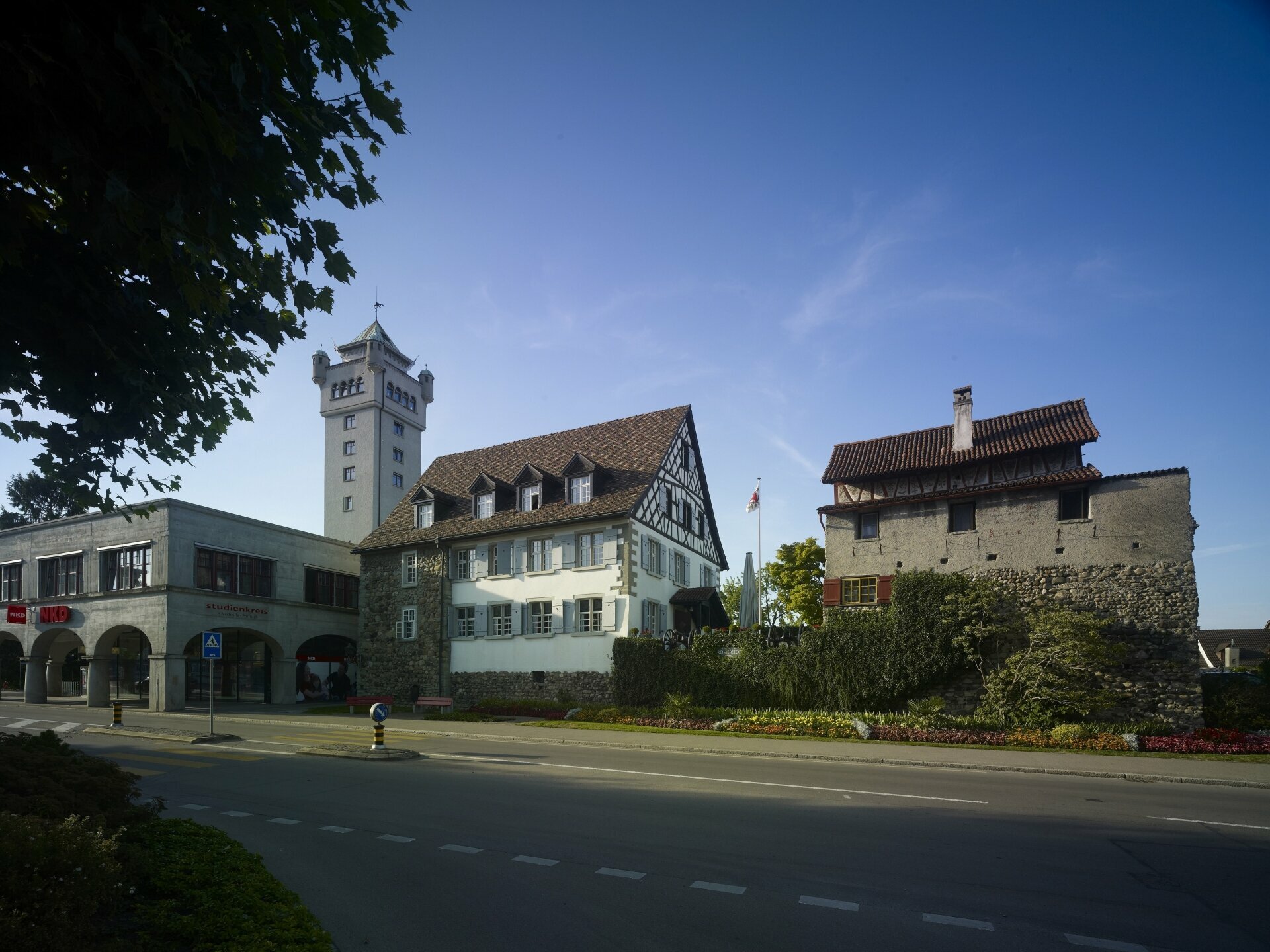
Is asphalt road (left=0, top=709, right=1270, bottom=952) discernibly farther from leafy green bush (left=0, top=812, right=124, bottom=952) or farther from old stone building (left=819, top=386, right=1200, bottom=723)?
old stone building (left=819, top=386, right=1200, bottom=723)

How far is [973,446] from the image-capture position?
1093 inches

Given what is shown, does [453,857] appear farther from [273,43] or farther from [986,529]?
[986,529]

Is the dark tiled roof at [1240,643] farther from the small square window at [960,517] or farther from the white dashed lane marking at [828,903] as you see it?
the white dashed lane marking at [828,903]

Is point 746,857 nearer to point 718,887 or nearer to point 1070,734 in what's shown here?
point 718,887

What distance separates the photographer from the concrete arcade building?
1345 inches

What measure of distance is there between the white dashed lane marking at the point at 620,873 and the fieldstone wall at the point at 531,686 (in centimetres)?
2282

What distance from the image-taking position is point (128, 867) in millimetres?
6164

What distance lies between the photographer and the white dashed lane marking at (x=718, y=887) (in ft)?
23.6

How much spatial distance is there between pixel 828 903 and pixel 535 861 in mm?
3077

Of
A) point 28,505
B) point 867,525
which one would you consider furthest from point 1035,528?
point 28,505

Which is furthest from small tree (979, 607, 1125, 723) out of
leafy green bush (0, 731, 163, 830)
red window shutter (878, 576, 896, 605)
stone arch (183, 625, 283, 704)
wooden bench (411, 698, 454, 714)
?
stone arch (183, 625, 283, 704)

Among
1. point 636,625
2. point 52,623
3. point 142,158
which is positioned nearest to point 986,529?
point 636,625

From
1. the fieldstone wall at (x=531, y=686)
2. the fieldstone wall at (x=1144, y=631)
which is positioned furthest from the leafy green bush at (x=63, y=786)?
the fieldstone wall at (x=1144, y=631)

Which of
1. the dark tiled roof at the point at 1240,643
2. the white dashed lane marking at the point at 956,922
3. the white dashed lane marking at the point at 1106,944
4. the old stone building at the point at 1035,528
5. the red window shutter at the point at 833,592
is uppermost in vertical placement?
the old stone building at the point at 1035,528
